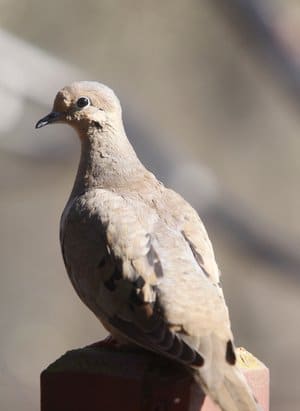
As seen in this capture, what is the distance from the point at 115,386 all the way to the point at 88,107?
1.45m

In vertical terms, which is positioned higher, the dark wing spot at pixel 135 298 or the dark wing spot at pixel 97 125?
the dark wing spot at pixel 97 125

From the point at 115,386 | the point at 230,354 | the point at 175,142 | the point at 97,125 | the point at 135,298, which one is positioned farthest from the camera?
the point at 175,142

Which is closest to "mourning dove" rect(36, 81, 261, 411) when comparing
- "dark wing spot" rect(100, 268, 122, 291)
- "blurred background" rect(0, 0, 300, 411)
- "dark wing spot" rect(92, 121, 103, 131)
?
"dark wing spot" rect(100, 268, 122, 291)

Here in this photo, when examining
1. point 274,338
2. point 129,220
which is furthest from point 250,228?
point 129,220

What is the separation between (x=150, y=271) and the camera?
127 inches

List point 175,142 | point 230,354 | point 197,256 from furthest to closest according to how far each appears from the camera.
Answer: point 175,142, point 197,256, point 230,354

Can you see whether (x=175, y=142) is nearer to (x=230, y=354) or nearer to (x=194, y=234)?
(x=194, y=234)

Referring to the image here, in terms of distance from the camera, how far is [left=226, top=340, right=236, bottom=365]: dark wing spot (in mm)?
2994

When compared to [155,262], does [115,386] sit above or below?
below

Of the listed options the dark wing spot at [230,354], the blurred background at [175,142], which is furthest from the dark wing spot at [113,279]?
the blurred background at [175,142]

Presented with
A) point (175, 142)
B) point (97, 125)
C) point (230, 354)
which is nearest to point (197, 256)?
Result: point (230, 354)

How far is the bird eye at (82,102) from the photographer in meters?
4.09

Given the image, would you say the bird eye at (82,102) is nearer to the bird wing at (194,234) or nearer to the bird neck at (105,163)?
the bird neck at (105,163)

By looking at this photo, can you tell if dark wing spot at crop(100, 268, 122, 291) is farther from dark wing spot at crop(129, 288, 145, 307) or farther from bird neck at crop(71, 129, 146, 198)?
bird neck at crop(71, 129, 146, 198)
